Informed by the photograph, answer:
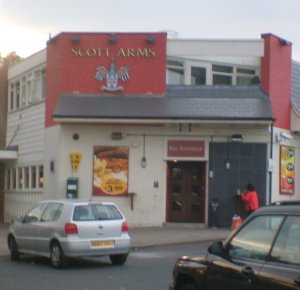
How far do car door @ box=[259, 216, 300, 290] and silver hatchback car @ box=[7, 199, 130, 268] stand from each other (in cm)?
933

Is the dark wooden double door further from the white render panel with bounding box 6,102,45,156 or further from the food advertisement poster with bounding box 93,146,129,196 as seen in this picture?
the white render panel with bounding box 6,102,45,156

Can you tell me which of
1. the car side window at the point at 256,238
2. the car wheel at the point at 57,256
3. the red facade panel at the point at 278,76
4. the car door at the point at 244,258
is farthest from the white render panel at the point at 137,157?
the car side window at the point at 256,238

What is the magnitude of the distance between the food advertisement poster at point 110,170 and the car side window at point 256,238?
64.3 feet

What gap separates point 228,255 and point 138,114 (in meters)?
18.7

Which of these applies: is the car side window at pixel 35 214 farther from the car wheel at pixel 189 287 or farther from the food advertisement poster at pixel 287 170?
the food advertisement poster at pixel 287 170

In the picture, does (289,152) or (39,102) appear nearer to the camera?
(289,152)

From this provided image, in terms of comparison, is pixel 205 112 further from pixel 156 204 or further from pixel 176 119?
pixel 156 204

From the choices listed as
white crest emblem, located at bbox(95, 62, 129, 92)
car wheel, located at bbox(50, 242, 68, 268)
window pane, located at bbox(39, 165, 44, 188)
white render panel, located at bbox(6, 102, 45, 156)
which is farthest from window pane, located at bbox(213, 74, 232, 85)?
car wheel, located at bbox(50, 242, 68, 268)

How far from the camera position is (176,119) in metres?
25.8

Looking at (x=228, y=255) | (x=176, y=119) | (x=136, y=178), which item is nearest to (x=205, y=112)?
(x=176, y=119)

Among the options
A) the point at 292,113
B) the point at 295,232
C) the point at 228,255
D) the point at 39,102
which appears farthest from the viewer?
the point at 39,102

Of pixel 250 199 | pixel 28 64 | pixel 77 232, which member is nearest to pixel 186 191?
pixel 250 199

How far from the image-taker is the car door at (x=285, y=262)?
21.2 feet

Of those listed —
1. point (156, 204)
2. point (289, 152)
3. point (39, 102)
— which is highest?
point (39, 102)
